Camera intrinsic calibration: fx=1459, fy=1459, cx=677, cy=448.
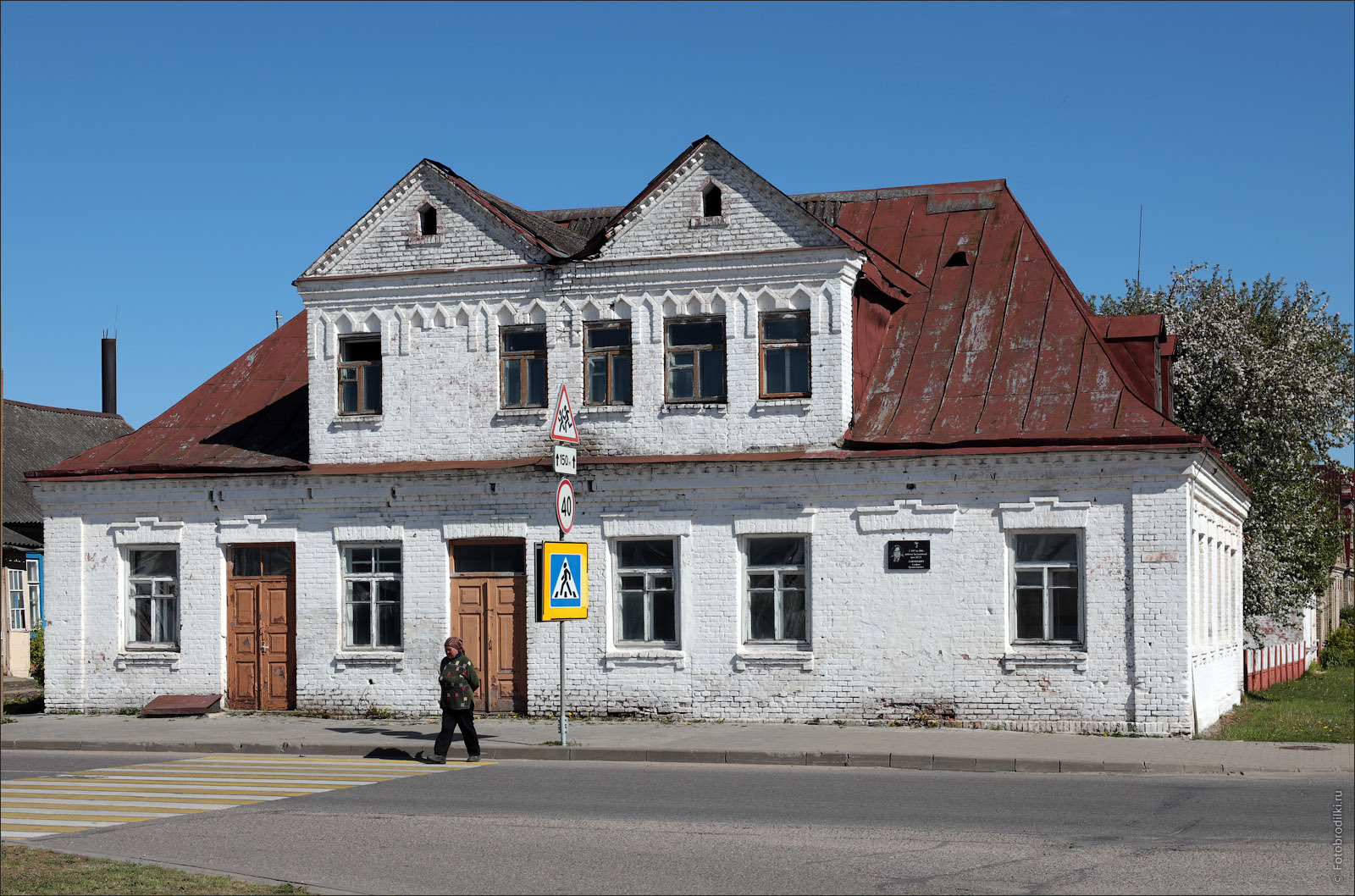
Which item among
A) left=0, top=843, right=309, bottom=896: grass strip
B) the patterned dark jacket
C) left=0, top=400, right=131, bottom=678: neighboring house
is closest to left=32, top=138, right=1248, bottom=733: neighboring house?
the patterned dark jacket

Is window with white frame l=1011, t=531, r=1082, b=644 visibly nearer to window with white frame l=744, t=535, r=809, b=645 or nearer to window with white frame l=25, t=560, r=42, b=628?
window with white frame l=744, t=535, r=809, b=645

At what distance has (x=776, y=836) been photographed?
11516 millimetres

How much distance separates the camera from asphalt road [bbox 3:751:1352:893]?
9844 mm

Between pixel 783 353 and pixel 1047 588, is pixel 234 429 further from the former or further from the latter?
pixel 1047 588

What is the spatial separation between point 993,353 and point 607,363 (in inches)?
231

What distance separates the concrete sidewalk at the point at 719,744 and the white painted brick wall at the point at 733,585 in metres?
0.63

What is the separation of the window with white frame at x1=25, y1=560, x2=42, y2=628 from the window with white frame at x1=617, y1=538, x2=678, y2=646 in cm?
2102

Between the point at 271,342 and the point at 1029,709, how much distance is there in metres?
15.8

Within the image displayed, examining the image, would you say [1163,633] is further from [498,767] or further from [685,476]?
[498,767]

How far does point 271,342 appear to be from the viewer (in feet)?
91.0

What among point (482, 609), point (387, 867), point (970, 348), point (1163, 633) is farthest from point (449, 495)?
point (387, 867)

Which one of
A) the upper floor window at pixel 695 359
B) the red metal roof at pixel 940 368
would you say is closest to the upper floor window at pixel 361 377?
the red metal roof at pixel 940 368

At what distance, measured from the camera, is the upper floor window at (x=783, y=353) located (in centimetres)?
2166

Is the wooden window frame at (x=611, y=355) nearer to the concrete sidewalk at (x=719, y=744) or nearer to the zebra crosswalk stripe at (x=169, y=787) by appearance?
the concrete sidewalk at (x=719, y=744)
